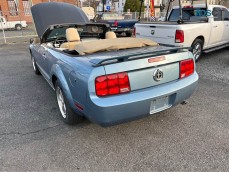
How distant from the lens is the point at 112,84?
7.80ft

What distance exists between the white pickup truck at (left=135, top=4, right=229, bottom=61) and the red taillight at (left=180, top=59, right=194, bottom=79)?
2826 millimetres

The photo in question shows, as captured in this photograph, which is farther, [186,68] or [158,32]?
[158,32]

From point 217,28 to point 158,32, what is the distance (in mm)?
2318

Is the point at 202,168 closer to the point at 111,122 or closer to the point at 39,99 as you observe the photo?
the point at 111,122

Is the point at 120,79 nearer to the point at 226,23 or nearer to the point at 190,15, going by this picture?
the point at 190,15

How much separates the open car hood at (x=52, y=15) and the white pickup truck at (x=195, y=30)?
7.42 ft

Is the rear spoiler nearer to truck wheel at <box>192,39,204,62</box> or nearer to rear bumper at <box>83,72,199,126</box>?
rear bumper at <box>83,72,199,126</box>

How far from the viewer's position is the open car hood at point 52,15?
4.97 metres

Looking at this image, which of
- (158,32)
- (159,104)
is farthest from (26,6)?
(159,104)

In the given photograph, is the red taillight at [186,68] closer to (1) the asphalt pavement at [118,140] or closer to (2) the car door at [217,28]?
(1) the asphalt pavement at [118,140]

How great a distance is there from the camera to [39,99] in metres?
4.28

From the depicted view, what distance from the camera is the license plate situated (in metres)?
2.64

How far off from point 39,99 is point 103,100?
2394 millimetres

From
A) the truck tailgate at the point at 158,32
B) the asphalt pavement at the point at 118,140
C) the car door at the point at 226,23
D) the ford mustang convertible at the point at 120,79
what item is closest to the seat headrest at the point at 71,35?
the ford mustang convertible at the point at 120,79
